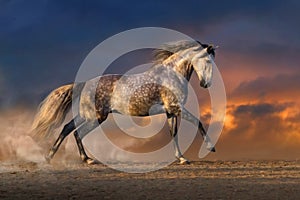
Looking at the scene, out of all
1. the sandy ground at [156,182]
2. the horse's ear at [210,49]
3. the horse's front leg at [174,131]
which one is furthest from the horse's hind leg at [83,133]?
the horse's ear at [210,49]

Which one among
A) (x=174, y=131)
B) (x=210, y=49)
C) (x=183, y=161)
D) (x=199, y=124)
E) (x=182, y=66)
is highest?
(x=210, y=49)

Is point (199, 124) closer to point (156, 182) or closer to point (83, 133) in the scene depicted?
Result: point (83, 133)

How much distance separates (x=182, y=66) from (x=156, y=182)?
5288 millimetres

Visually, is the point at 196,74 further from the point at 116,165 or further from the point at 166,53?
the point at 116,165

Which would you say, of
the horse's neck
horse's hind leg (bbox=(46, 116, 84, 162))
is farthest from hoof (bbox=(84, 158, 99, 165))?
the horse's neck

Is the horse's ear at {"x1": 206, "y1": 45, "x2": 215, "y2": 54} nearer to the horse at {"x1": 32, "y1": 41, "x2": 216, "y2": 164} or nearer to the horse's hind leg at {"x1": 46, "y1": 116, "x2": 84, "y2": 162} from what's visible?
the horse at {"x1": 32, "y1": 41, "x2": 216, "y2": 164}

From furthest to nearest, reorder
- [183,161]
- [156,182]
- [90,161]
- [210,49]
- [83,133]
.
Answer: [83,133] < [210,49] < [90,161] < [183,161] < [156,182]

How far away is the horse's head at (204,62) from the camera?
51.9ft

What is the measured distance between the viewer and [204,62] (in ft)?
52.0

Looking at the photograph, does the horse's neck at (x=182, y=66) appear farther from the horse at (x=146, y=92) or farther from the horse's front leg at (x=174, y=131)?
the horse's front leg at (x=174, y=131)

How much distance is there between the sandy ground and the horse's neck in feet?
8.31

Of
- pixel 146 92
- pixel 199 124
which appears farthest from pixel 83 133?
pixel 199 124

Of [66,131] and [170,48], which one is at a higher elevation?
[170,48]

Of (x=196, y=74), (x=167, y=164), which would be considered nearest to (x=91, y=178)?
(x=167, y=164)
